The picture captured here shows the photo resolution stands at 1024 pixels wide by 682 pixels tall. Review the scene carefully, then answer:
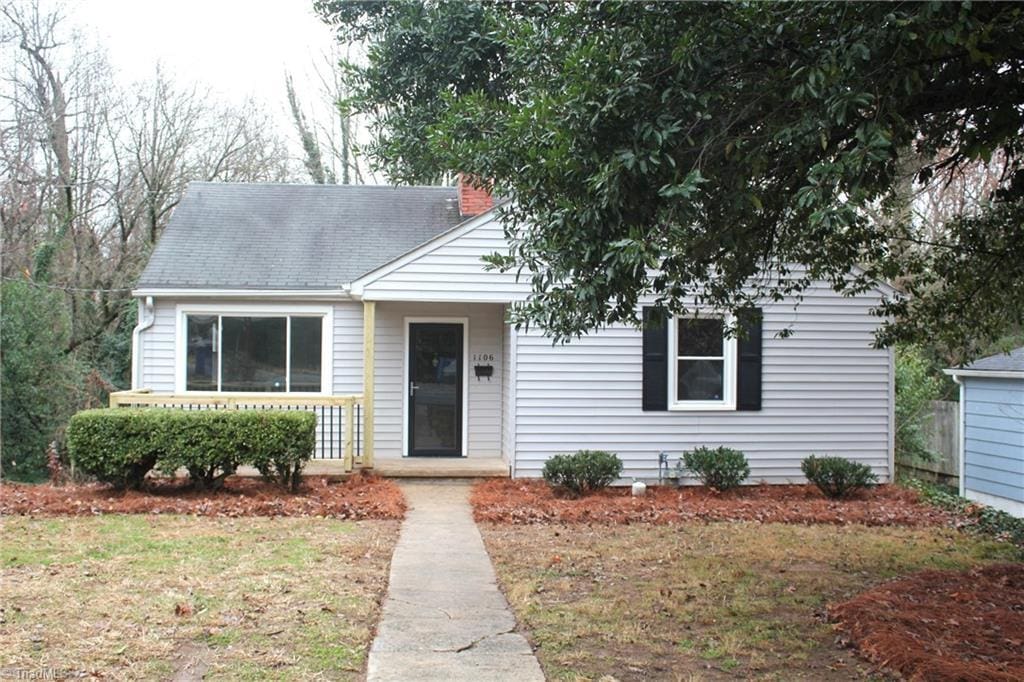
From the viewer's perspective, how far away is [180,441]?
1049 cm

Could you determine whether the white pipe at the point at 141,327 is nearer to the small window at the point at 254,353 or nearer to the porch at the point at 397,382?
the porch at the point at 397,382

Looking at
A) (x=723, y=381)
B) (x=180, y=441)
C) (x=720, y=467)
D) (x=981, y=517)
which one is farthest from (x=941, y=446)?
(x=180, y=441)

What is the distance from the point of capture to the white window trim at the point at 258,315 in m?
13.0

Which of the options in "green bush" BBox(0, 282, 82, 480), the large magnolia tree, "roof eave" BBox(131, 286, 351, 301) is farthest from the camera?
"green bush" BBox(0, 282, 82, 480)

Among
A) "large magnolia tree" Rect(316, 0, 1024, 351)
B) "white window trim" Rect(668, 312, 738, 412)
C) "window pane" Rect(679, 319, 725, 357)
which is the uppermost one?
"large magnolia tree" Rect(316, 0, 1024, 351)

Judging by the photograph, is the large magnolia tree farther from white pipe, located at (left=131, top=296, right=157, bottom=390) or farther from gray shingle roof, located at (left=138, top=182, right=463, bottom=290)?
white pipe, located at (left=131, top=296, right=157, bottom=390)

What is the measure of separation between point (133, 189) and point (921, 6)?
2131 cm

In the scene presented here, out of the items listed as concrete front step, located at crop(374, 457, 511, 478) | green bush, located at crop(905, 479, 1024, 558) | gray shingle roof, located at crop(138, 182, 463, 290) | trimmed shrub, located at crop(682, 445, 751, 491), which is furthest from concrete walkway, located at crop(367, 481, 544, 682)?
green bush, located at crop(905, 479, 1024, 558)

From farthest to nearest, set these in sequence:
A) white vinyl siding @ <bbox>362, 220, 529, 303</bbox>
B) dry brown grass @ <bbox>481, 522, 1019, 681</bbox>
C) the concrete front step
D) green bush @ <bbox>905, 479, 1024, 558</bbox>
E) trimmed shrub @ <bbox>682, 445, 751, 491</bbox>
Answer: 1. the concrete front step
2. white vinyl siding @ <bbox>362, 220, 529, 303</bbox>
3. trimmed shrub @ <bbox>682, 445, 751, 491</bbox>
4. green bush @ <bbox>905, 479, 1024, 558</bbox>
5. dry brown grass @ <bbox>481, 522, 1019, 681</bbox>

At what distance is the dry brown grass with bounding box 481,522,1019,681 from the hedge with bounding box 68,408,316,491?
282cm

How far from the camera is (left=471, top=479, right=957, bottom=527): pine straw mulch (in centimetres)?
1021

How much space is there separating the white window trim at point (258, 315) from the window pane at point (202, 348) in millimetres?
90

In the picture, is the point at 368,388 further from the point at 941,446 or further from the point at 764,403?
the point at 941,446

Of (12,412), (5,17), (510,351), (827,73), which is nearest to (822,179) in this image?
(827,73)
